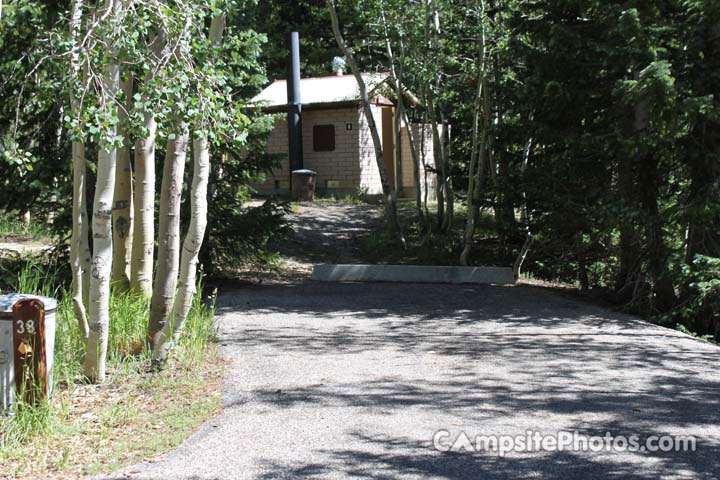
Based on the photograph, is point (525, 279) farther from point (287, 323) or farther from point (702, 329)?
point (287, 323)

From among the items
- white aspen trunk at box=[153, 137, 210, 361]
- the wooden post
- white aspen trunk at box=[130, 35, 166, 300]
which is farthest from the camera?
white aspen trunk at box=[130, 35, 166, 300]

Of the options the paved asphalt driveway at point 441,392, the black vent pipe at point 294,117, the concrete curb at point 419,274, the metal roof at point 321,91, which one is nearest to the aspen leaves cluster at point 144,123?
the paved asphalt driveway at point 441,392

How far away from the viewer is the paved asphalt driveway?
498 centimetres

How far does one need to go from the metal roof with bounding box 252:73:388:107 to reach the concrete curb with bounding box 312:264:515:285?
11.0 metres

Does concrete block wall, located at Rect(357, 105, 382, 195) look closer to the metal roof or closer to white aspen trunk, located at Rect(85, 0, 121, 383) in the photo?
the metal roof

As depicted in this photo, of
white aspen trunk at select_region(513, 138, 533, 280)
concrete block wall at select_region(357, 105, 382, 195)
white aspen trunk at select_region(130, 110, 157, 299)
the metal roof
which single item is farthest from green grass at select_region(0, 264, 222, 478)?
the metal roof

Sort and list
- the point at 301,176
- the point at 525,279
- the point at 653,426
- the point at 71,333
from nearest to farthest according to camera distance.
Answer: the point at 653,426 → the point at 71,333 → the point at 525,279 → the point at 301,176

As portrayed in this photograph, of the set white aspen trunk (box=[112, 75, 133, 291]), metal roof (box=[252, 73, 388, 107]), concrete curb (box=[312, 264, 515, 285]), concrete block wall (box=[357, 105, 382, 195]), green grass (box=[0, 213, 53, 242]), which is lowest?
concrete curb (box=[312, 264, 515, 285])

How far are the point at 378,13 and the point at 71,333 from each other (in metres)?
9.16

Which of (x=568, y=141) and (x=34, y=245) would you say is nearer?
(x=568, y=141)

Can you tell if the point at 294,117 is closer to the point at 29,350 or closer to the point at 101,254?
the point at 101,254

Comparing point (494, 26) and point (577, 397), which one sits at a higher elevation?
point (494, 26)

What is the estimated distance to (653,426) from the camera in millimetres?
5605

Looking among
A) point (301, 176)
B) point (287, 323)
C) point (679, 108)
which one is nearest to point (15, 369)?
point (287, 323)
